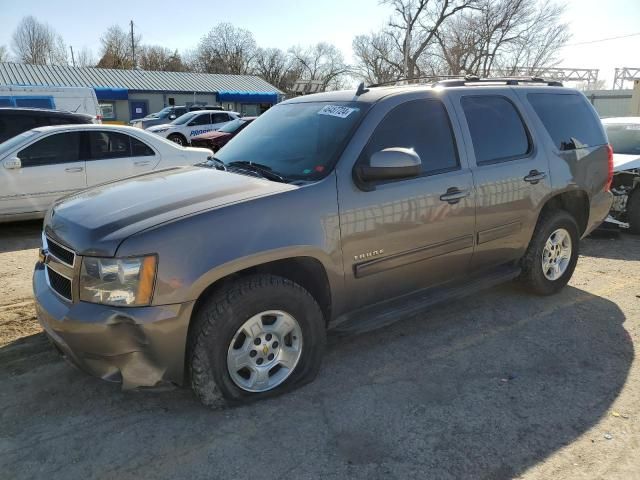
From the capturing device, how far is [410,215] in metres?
3.45

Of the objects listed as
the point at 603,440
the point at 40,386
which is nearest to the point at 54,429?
the point at 40,386

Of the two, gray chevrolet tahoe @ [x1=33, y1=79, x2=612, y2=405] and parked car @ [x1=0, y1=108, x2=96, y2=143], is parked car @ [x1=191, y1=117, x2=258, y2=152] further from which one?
gray chevrolet tahoe @ [x1=33, y1=79, x2=612, y2=405]

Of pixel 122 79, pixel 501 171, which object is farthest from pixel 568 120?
pixel 122 79

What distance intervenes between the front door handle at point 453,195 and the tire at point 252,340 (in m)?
1.26

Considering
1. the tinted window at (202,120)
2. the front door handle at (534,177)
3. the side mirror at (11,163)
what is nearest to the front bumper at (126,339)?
the front door handle at (534,177)

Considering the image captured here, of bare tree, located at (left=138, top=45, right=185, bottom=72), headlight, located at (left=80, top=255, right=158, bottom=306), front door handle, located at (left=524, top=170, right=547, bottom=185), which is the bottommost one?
headlight, located at (left=80, top=255, right=158, bottom=306)

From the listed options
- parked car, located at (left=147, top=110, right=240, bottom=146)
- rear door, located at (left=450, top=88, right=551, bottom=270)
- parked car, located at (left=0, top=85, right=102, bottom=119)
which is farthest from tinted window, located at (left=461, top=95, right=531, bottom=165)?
parked car, located at (left=147, top=110, right=240, bottom=146)

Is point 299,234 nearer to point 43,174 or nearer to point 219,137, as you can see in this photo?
point 43,174

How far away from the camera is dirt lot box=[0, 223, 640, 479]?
2557mm

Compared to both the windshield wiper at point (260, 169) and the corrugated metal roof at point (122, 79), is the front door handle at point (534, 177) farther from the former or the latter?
the corrugated metal roof at point (122, 79)

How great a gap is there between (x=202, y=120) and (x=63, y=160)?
52.5 ft

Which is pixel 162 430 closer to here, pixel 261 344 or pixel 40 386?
pixel 261 344

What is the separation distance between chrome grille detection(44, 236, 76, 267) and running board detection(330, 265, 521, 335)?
5.28 feet

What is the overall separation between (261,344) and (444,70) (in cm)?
4840
